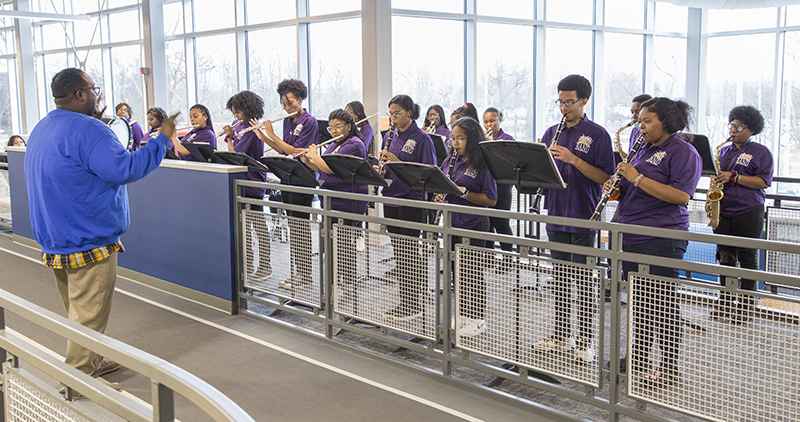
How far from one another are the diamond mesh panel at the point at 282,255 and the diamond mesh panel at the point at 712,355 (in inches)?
89.3

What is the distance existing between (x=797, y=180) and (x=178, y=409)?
5281 mm

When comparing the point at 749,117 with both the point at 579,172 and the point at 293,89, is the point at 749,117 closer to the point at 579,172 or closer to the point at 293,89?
the point at 579,172

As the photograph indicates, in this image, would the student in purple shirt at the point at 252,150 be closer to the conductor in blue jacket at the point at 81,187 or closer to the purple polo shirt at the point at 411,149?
the purple polo shirt at the point at 411,149

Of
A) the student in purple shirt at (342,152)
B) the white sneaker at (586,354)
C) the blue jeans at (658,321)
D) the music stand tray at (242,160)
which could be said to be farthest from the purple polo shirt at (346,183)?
the blue jeans at (658,321)

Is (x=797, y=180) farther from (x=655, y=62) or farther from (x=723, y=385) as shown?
(x=655, y=62)

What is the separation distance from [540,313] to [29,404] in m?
2.34

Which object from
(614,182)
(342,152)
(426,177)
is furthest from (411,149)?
(614,182)

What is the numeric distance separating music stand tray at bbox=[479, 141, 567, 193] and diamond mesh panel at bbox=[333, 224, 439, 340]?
0.63 metres

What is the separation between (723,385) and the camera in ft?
9.25

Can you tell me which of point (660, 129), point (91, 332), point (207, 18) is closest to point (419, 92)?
point (207, 18)

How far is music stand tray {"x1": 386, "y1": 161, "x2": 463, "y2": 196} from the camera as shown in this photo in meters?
4.04

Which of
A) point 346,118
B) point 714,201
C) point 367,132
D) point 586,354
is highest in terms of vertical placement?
point 346,118

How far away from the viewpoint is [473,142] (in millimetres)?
4348

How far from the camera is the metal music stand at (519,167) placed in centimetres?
354
